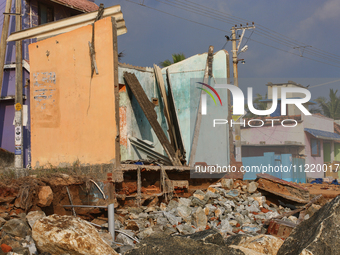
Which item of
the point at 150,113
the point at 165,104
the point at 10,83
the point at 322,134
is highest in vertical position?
the point at 10,83

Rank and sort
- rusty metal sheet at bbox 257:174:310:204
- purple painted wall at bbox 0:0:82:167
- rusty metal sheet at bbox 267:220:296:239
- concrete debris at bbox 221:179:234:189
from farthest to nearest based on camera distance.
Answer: purple painted wall at bbox 0:0:82:167, concrete debris at bbox 221:179:234:189, rusty metal sheet at bbox 257:174:310:204, rusty metal sheet at bbox 267:220:296:239

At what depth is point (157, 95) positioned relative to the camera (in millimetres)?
10297

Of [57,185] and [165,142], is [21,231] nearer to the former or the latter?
[57,185]

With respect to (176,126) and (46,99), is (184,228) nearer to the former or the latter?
(176,126)

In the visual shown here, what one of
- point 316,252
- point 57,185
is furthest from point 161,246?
point 57,185

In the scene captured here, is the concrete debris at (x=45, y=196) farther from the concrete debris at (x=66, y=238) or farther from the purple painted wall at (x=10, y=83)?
the purple painted wall at (x=10, y=83)

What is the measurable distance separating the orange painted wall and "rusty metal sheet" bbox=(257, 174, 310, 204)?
4.21 m

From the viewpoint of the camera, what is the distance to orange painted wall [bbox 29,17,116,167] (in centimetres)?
703

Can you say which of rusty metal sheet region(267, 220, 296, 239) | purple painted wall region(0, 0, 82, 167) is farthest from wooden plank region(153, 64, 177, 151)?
purple painted wall region(0, 0, 82, 167)

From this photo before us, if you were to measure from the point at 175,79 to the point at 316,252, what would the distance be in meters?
7.89

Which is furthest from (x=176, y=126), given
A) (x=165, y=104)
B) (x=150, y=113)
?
(x=150, y=113)

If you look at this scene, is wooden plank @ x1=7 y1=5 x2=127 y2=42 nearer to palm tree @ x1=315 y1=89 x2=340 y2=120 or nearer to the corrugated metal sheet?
the corrugated metal sheet

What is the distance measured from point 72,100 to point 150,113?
2035 mm

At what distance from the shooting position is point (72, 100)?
7.73 meters
